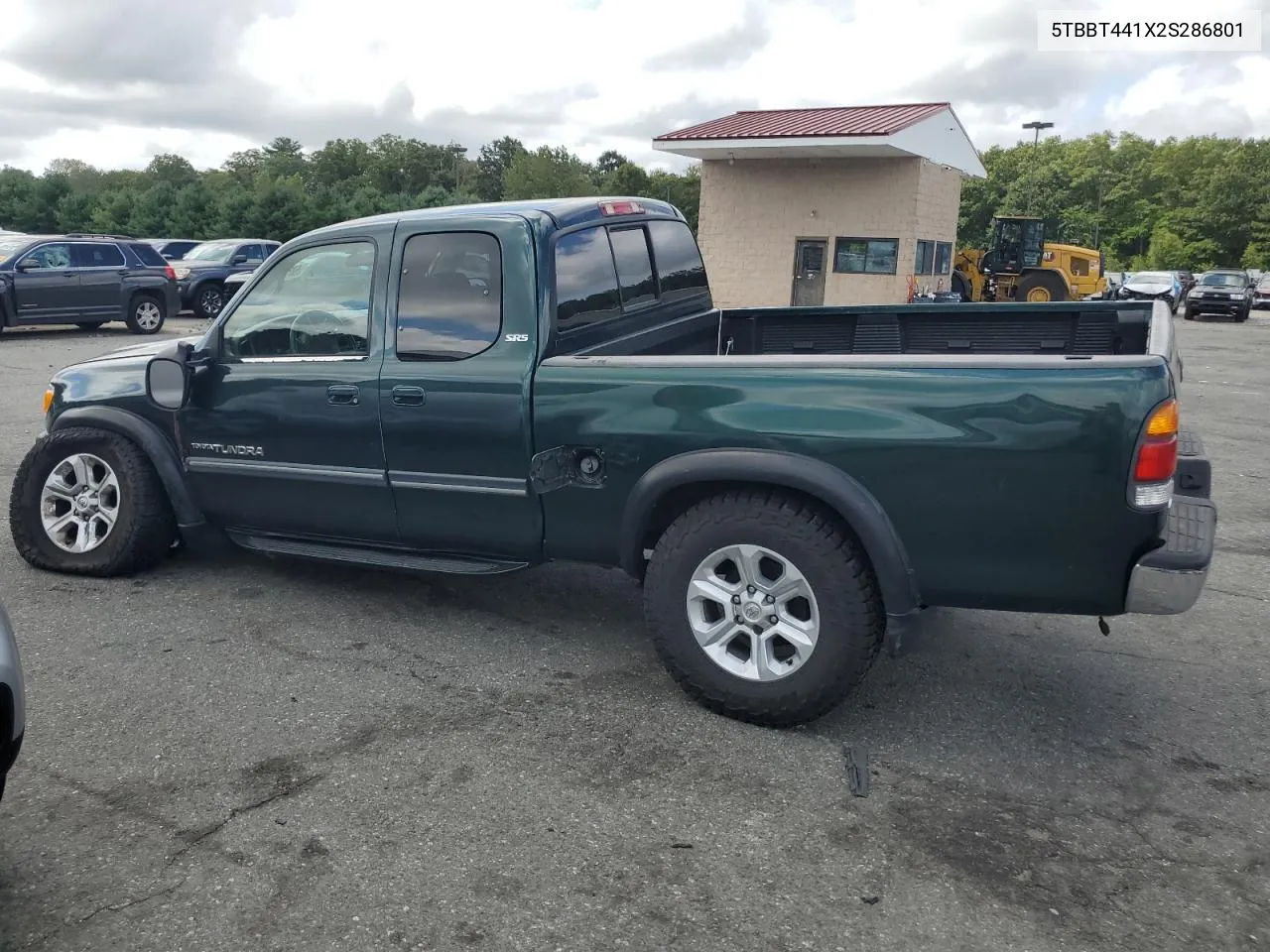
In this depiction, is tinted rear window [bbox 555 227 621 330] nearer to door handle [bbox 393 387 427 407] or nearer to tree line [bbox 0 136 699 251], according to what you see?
door handle [bbox 393 387 427 407]

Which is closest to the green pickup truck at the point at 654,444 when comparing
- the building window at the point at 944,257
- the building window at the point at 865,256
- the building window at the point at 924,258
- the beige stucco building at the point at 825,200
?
the beige stucco building at the point at 825,200

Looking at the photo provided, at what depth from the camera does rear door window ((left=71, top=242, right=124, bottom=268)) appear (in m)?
17.6

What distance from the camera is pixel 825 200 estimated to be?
82.0 feet

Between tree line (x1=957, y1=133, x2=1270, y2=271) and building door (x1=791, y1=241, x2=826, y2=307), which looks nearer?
building door (x1=791, y1=241, x2=826, y2=307)

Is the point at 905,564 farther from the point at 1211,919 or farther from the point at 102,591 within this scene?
the point at 102,591

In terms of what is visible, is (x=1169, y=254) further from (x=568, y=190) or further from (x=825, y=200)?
(x=825, y=200)

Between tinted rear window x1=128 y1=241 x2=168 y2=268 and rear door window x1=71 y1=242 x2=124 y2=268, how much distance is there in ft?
1.05

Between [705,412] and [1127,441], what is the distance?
53.3 inches

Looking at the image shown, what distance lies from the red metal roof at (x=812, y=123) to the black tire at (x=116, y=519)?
1979cm

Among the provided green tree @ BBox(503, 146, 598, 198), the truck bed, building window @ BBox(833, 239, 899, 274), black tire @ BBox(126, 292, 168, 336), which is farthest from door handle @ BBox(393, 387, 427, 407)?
green tree @ BBox(503, 146, 598, 198)

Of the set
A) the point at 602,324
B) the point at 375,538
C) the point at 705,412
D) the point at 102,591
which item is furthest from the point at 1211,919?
the point at 102,591

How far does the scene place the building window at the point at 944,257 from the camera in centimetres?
2652

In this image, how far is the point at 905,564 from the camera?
3561 millimetres

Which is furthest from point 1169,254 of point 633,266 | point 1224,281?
point 633,266
